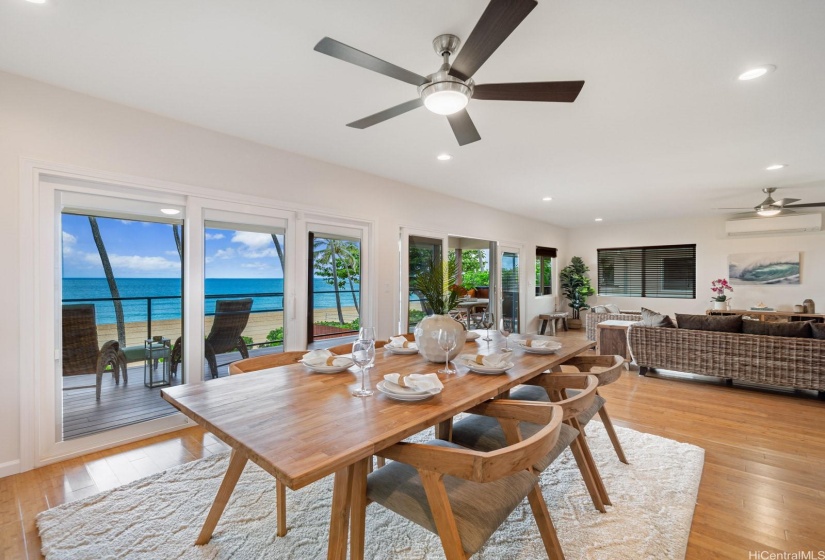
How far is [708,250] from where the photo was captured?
7.46 meters

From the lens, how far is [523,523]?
183 cm

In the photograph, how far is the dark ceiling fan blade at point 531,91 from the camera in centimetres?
186

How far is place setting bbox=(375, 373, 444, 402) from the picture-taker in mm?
1404

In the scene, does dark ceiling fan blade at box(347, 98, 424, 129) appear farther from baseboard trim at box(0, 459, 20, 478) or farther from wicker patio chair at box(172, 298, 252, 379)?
baseboard trim at box(0, 459, 20, 478)

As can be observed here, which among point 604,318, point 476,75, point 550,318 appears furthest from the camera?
point 550,318

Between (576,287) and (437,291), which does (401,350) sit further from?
(576,287)

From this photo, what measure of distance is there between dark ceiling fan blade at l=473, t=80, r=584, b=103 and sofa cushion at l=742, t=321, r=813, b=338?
3.79 meters

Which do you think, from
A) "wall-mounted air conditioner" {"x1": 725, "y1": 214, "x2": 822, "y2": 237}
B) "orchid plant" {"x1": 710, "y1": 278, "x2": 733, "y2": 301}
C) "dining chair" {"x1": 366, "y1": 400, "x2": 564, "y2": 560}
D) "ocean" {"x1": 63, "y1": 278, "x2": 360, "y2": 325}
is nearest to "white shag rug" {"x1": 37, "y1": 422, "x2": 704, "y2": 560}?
"dining chair" {"x1": 366, "y1": 400, "x2": 564, "y2": 560}

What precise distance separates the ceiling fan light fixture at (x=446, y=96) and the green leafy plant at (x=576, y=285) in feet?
24.8

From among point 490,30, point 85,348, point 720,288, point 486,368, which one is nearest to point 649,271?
point 720,288

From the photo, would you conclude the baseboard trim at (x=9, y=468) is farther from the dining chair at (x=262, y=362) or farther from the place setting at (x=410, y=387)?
the place setting at (x=410, y=387)

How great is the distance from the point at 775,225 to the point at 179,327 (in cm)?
927

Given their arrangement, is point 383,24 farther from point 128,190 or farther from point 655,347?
point 655,347

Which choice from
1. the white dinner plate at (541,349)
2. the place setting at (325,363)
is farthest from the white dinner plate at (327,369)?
the white dinner plate at (541,349)
